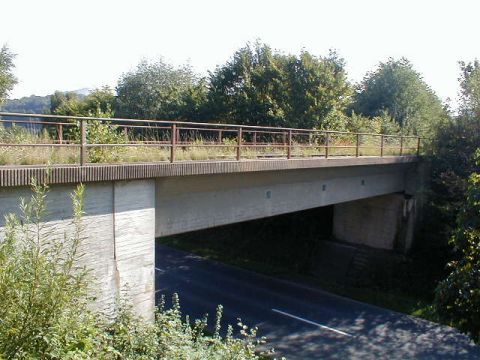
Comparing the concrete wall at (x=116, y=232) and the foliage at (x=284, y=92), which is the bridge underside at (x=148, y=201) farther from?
the foliage at (x=284, y=92)

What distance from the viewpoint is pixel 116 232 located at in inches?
336

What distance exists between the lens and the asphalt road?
13469 millimetres

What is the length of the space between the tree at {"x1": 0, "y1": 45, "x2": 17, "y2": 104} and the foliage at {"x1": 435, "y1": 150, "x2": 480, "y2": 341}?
3000cm

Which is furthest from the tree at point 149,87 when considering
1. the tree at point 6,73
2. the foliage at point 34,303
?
the foliage at point 34,303

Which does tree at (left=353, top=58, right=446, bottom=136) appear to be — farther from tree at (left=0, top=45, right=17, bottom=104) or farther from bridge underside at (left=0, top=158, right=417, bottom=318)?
tree at (left=0, top=45, right=17, bottom=104)

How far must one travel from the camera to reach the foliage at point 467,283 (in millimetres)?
7641

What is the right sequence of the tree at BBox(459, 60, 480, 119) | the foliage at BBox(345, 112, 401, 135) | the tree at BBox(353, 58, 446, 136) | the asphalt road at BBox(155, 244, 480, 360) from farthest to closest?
the tree at BBox(353, 58, 446, 136) < the foliage at BBox(345, 112, 401, 135) < the tree at BBox(459, 60, 480, 119) < the asphalt road at BBox(155, 244, 480, 360)

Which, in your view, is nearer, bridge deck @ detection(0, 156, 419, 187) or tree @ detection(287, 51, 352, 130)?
bridge deck @ detection(0, 156, 419, 187)

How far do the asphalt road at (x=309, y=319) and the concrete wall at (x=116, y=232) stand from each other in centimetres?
586

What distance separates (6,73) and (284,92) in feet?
64.0

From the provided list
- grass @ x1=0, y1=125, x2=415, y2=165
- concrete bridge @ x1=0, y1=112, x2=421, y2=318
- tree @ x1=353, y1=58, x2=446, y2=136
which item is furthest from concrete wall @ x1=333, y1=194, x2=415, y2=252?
tree @ x1=353, y1=58, x2=446, y2=136

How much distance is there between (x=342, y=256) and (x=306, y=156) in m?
8.14

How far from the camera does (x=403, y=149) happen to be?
72.1 feet

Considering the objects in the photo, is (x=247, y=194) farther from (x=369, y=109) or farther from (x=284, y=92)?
(x=369, y=109)
